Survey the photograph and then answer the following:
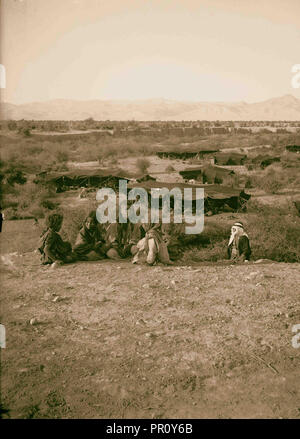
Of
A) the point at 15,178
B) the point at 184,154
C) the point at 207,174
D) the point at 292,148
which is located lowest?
the point at 15,178

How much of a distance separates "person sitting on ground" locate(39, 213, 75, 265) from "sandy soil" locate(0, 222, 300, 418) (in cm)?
27

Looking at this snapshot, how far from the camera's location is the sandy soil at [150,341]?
180 inches

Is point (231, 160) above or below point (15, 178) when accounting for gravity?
above

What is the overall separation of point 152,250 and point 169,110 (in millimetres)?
72173

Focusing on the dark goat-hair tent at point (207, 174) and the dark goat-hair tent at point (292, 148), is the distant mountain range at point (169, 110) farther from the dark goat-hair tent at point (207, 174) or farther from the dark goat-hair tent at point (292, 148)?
the dark goat-hair tent at point (207, 174)

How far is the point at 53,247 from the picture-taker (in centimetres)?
848

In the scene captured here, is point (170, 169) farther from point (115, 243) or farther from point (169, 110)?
point (169, 110)

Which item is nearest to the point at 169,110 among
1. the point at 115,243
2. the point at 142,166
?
the point at 142,166

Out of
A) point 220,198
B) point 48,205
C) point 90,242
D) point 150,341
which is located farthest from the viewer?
point 48,205

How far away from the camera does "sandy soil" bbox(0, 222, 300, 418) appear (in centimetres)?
457

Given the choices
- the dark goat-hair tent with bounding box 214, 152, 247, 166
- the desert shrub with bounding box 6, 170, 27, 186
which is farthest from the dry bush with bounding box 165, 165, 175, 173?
the desert shrub with bounding box 6, 170, 27, 186
